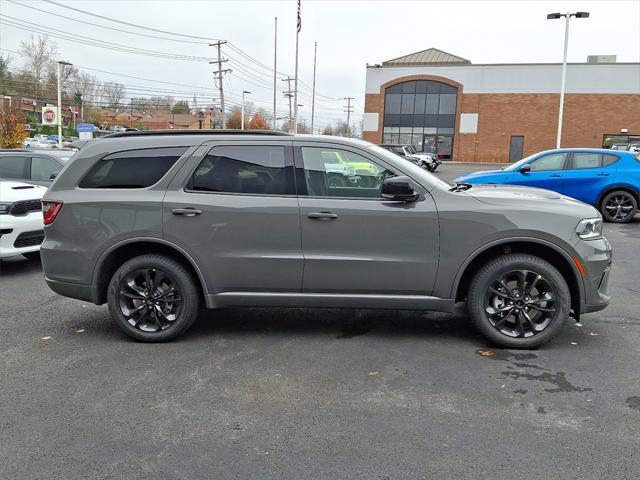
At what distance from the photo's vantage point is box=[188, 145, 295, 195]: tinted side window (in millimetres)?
4664

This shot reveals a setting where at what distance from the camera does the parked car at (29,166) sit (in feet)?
31.9

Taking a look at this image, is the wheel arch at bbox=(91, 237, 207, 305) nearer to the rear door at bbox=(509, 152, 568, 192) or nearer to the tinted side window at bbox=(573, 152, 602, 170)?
the rear door at bbox=(509, 152, 568, 192)

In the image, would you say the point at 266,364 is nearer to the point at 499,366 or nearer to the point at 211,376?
the point at 211,376

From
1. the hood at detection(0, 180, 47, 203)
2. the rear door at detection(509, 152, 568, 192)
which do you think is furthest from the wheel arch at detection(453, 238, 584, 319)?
the rear door at detection(509, 152, 568, 192)

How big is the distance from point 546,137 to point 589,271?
163 feet

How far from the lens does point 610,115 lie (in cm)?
4803

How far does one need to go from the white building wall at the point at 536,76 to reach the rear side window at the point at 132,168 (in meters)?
50.3

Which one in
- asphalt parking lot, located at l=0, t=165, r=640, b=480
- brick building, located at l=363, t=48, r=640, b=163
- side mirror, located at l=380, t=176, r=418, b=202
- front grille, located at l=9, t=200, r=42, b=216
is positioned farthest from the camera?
brick building, located at l=363, t=48, r=640, b=163

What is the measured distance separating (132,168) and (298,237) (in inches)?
64.5

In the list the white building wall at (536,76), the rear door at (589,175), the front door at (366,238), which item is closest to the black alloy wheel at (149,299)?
the front door at (366,238)

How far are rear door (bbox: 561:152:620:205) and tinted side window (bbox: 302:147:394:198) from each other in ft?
28.8

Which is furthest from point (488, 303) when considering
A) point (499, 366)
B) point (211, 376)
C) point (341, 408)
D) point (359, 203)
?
point (211, 376)

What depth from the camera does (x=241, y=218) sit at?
4586 mm

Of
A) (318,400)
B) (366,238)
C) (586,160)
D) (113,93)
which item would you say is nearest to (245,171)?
(366,238)
